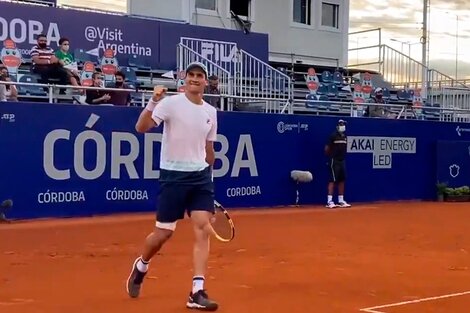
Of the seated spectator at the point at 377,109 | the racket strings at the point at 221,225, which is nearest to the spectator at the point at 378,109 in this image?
the seated spectator at the point at 377,109

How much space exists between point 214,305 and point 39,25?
1572 centimetres

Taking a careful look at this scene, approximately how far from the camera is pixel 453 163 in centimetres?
2395

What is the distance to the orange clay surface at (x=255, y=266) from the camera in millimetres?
7473

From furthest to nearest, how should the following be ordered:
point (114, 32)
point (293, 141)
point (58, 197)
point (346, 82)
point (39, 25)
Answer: point (346, 82) → point (114, 32) → point (39, 25) → point (293, 141) → point (58, 197)

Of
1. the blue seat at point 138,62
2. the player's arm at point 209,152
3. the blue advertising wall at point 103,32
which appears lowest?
the player's arm at point 209,152

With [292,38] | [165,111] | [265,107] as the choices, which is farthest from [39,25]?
[165,111]

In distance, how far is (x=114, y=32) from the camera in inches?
887

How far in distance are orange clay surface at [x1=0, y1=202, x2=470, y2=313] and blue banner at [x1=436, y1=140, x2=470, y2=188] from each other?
753 centimetres

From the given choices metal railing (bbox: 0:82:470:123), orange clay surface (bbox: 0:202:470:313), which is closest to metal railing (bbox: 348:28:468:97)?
metal railing (bbox: 0:82:470:123)

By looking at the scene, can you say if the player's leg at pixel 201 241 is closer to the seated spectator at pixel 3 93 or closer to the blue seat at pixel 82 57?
the seated spectator at pixel 3 93

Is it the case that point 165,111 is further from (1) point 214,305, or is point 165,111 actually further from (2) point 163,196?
(1) point 214,305

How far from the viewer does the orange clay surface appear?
7.47 metres

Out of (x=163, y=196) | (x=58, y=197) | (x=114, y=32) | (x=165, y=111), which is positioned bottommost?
(x=58, y=197)

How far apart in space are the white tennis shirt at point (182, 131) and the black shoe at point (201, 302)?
1110 millimetres
